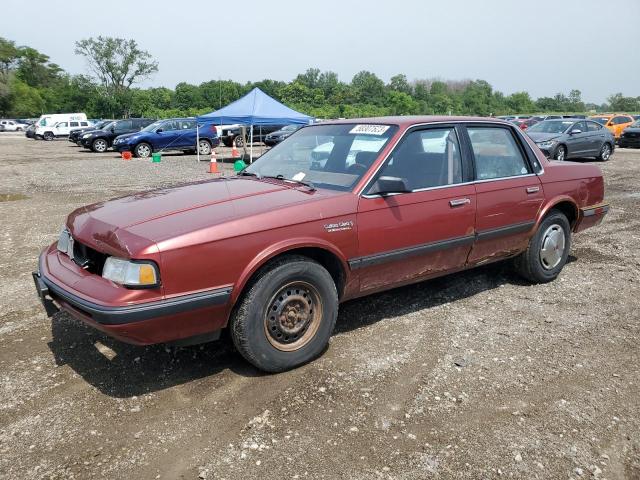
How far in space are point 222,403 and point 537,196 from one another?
3.43m

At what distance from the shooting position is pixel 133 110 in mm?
70812

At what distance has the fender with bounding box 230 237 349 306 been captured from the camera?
3.14 m

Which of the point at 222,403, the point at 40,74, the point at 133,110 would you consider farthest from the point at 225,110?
the point at 40,74

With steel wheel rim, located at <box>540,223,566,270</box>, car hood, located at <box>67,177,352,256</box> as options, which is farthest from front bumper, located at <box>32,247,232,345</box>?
steel wheel rim, located at <box>540,223,566,270</box>

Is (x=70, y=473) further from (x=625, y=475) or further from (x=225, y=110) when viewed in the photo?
(x=225, y=110)

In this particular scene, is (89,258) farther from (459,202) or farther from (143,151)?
(143,151)

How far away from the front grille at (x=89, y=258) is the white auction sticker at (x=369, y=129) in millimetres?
2149

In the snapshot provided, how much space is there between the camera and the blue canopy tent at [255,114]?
724 inches

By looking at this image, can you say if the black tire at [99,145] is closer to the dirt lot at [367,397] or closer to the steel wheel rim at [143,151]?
the steel wheel rim at [143,151]

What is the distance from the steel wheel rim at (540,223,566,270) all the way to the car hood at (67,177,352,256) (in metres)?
2.53

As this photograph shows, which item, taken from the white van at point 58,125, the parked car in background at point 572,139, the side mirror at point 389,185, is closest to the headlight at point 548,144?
the parked car in background at point 572,139

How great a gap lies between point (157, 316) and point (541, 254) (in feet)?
12.5

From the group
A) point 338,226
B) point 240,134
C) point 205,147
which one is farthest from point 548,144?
point 240,134

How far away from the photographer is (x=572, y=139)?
1655cm
